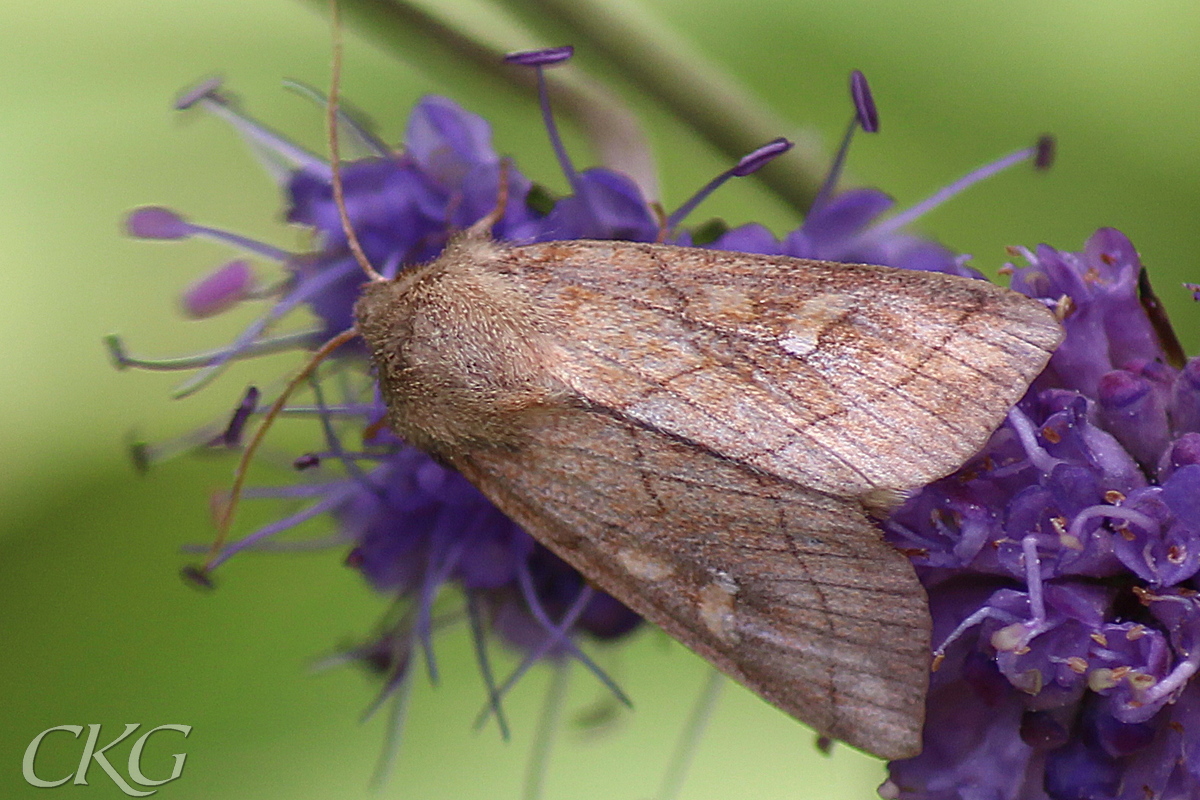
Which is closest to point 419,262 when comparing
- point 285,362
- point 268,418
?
point 268,418

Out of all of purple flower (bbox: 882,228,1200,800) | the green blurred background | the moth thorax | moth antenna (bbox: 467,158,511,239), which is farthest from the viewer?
the green blurred background

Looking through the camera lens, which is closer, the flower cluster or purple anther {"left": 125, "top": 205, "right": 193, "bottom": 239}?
the flower cluster

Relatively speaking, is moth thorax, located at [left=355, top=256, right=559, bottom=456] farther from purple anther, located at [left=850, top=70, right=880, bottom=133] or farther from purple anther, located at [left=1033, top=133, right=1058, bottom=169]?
purple anther, located at [left=1033, top=133, right=1058, bottom=169]

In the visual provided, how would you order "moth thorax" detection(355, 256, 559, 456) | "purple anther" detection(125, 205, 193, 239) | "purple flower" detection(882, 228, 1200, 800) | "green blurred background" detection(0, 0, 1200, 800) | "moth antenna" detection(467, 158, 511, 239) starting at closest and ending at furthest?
"purple flower" detection(882, 228, 1200, 800) → "moth thorax" detection(355, 256, 559, 456) → "moth antenna" detection(467, 158, 511, 239) → "purple anther" detection(125, 205, 193, 239) → "green blurred background" detection(0, 0, 1200, 800)

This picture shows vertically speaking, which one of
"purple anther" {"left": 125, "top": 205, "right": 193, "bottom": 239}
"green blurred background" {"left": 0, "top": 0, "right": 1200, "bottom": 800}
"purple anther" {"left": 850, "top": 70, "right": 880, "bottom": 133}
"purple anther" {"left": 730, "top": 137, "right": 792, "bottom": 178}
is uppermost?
"purple anther" {"left": 850, "top": 70, "right": 880, "bottom": 133}

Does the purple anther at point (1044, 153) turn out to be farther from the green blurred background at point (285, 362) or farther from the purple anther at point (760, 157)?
the green blurred background at point (285, 362)

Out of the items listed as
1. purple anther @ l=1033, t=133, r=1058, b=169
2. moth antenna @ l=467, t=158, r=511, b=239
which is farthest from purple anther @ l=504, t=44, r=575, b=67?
purple anther @ l=1033, t=133, r=1058, b=169

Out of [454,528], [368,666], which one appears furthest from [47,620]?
[454,528]

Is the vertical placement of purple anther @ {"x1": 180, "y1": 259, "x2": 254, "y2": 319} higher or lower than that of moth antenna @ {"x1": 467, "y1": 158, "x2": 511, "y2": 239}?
lower

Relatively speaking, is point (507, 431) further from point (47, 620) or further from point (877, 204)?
point (47, 620)
